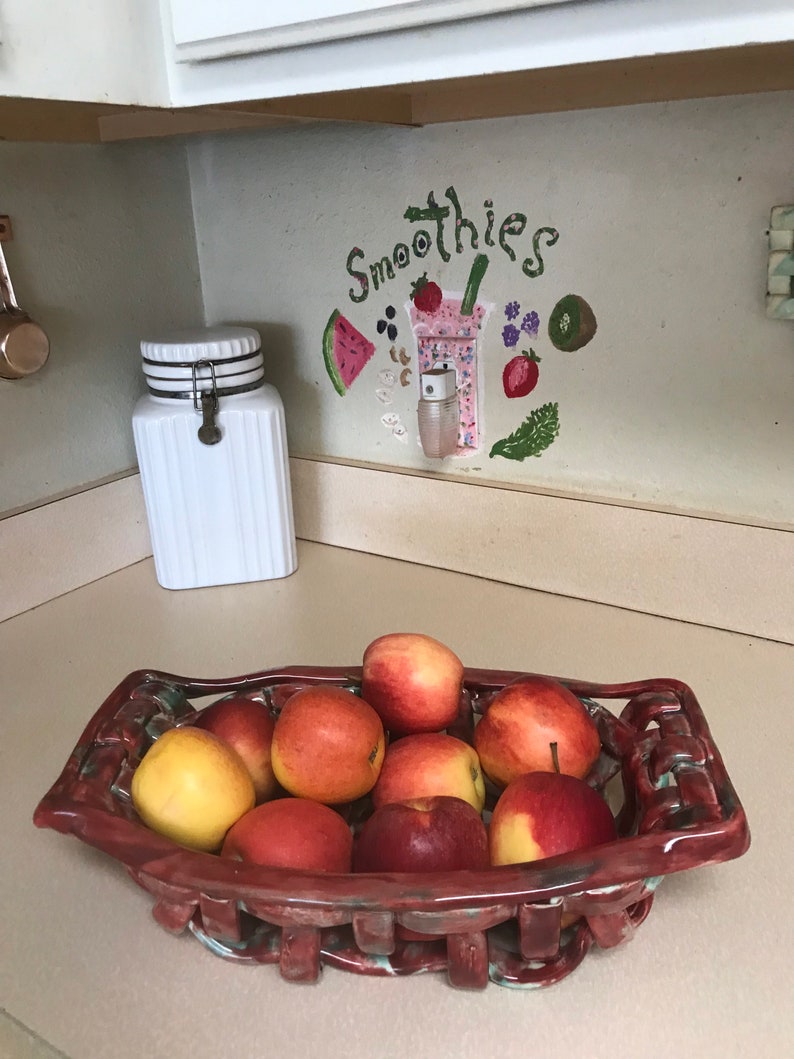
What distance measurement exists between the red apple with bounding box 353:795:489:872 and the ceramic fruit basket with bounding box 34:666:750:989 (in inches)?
1.3

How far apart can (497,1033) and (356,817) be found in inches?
6.7

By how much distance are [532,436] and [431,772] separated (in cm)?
50

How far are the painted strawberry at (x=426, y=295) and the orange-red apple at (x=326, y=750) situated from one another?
1.80 ft

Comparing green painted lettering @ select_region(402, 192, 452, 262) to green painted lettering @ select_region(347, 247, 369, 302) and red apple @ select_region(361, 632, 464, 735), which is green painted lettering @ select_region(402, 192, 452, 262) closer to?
green painted lettering @ select_region(347, 247, 369, 302)

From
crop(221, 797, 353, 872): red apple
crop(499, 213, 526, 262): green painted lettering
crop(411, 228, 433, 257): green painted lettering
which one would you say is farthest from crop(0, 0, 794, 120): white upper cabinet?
crop(221, 797, 353, 872): red apple

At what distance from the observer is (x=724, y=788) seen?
484mm

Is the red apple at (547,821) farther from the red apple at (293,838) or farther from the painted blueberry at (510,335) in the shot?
the painted blueberry at (510,335)

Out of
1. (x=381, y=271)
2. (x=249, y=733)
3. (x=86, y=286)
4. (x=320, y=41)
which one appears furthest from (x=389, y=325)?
(x=249, y=733)

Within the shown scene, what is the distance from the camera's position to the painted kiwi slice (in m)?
0.88

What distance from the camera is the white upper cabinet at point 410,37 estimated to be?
1.52 feet

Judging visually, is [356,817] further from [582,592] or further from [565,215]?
[565,215]

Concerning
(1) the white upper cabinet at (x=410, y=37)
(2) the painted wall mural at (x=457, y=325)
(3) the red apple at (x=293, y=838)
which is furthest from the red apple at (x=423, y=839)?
(2) the painted wall mural at (x=457, y=325)

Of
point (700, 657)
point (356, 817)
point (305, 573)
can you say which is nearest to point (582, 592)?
point (700, 657)

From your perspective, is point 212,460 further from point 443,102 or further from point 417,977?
point 417,977
